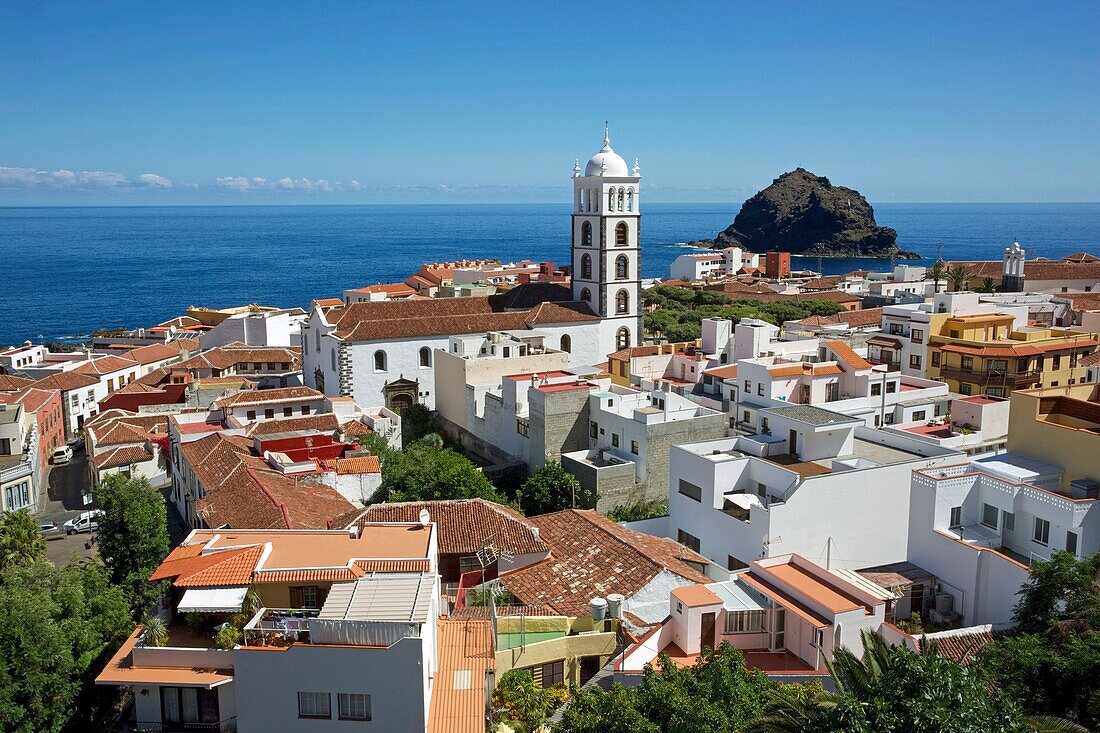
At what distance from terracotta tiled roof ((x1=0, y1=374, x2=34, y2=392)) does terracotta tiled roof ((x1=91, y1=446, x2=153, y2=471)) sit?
11.6m

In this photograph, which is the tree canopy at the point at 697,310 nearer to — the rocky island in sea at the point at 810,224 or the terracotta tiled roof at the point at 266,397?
the terracotta tiled roof at the point at 266,397

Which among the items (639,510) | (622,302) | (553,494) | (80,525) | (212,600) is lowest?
(80,525)

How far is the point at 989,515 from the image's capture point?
16781 mm

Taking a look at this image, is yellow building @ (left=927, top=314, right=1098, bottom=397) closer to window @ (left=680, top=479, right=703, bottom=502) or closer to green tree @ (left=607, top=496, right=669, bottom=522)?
green tree @ (left=607, top=496, right=669, bottom=522)

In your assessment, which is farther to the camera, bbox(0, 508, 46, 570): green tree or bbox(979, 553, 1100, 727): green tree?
bbox(0, 508, 46, 570): green tree

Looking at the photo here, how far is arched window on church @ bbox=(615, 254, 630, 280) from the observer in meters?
40.2

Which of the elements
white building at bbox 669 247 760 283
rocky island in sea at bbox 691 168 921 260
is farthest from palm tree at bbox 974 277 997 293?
rocky island in sea at bbox 691 168 921 260

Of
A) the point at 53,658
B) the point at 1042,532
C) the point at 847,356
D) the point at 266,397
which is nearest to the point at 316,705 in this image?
the point at 53,658

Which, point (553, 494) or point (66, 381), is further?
point (66, 381)

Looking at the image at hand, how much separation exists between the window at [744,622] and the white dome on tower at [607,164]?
28221 millimetres

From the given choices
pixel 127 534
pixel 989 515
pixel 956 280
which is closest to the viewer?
pixel 989 515

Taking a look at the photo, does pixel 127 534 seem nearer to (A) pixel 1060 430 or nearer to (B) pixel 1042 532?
(B) pixel 1042 532

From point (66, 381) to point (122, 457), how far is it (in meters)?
13.5

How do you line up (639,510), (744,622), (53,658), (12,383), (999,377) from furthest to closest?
1. (12,383)
2. (999,377)
3. (639,510)
4. (744,622)
5. (53,658)
